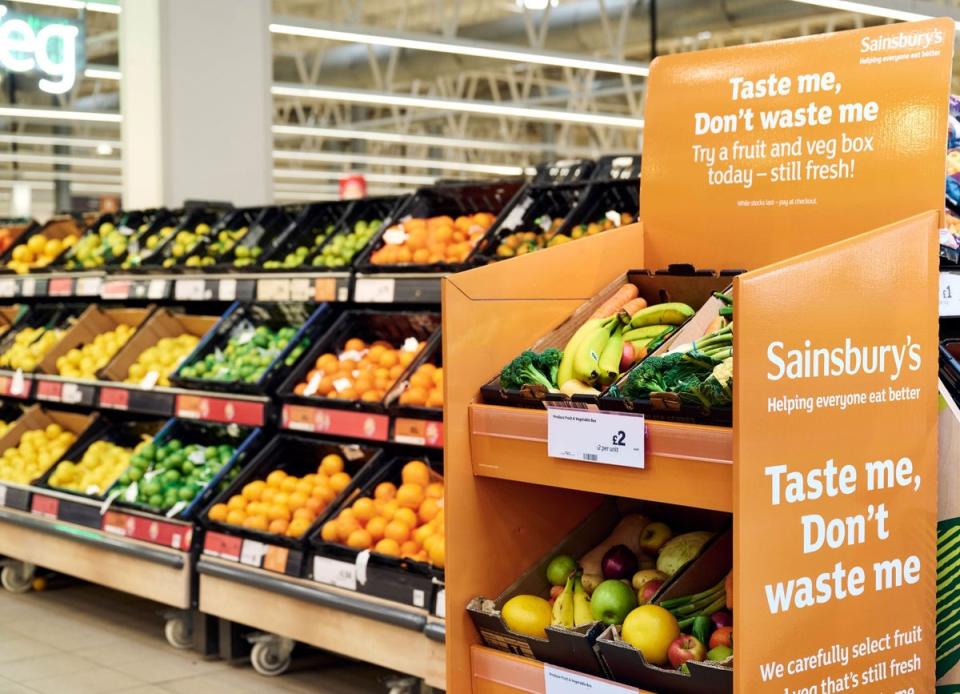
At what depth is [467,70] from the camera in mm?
14625

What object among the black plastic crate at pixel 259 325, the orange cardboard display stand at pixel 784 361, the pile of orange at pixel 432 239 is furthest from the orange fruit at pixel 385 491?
the orange cardboard display stand at pixel 784 361

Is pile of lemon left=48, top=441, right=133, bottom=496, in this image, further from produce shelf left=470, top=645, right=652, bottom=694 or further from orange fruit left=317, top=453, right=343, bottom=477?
produce shelf left=470, top=645, right=652, bottom=694

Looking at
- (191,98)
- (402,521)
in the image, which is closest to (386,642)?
(402,521)

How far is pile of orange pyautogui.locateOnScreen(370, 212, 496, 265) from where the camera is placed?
460 centimetres

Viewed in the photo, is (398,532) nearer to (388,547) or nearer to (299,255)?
(388,547)

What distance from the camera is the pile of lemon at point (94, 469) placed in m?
5.36

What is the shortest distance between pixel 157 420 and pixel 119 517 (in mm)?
854

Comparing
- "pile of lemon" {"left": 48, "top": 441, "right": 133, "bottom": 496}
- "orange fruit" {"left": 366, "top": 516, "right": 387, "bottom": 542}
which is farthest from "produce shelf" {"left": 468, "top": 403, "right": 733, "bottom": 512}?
"pile of lemon" {"left": 48, "top": 441, "right": 133, "bottom": 496}

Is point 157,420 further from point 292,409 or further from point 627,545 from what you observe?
point 627,545

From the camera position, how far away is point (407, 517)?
404cm

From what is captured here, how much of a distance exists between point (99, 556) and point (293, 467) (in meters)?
1.08

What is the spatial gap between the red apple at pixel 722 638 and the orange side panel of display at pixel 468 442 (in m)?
0.48

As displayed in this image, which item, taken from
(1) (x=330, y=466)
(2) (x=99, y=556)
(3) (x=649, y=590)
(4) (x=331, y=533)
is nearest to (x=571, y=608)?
(3) (x=649, y=590)

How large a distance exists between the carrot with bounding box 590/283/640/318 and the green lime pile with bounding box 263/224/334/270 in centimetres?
267
